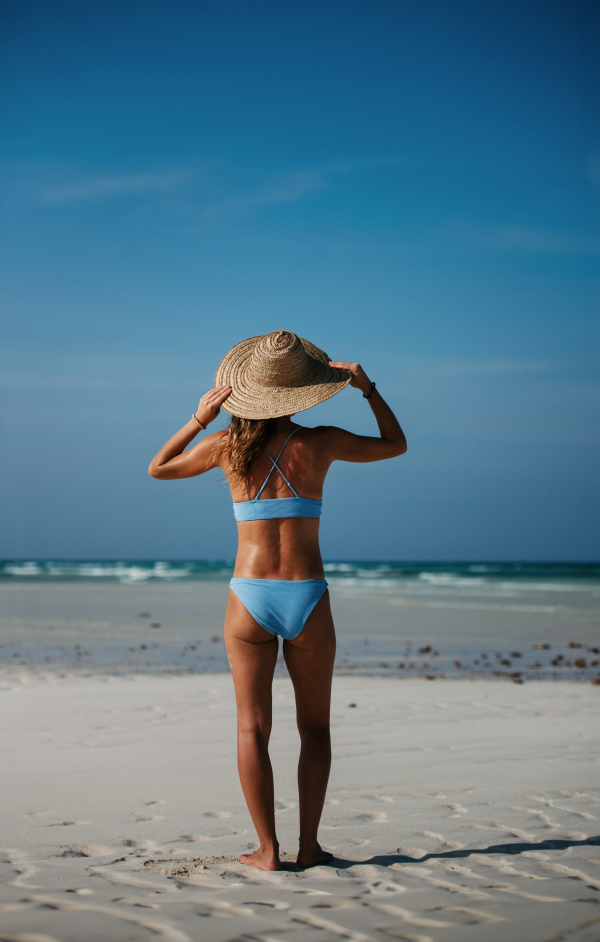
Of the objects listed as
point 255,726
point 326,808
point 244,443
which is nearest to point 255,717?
point 255,726

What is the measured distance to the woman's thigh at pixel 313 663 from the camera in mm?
3287

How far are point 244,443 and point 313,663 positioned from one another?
101cm

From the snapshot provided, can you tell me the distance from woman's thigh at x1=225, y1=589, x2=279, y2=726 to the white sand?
672 millimetres

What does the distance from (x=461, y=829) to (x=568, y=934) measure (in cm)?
139

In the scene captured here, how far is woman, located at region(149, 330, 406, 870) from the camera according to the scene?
10.7 ft

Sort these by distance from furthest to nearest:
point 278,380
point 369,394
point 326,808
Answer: point 326,808 < point 369,394 < point 278,380

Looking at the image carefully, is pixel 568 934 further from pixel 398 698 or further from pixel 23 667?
pixel 23 667

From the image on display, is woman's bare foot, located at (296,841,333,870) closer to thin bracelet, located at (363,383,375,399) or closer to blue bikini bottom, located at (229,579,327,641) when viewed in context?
blue bikini bottom, located at (229,579,327,641)

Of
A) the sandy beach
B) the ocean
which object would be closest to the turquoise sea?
the ocean

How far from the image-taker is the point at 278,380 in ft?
11.3

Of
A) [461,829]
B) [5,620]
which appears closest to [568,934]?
[461,829]

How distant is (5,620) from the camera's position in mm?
15328

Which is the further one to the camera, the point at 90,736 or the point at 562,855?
the point at 90,736

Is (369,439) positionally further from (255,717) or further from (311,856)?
(311,856)
